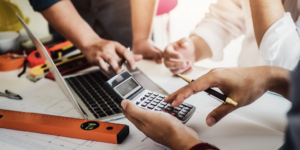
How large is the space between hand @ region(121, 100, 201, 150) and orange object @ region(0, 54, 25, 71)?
2.17ft

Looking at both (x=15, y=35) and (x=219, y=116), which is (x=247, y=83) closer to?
(x=219, y=116)

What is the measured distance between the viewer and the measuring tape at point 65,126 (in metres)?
0.50

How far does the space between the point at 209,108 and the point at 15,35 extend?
0.95m

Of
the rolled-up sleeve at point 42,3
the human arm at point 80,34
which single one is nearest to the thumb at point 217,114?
the human arm at point 80,34

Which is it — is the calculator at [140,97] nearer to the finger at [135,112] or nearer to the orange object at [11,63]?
the finger at [135,112]

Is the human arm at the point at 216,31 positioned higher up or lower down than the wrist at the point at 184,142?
higher up

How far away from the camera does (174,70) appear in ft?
2.67

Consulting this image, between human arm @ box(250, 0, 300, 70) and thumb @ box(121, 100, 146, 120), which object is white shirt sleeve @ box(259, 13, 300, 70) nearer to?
human arm @ box(250, 0, 300, 70)

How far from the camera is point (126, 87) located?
1.98 ft

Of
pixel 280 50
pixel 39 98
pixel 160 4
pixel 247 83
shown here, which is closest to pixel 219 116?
pixel 247 83

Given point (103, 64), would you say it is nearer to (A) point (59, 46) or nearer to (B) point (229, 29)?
(A) point (59, 46)

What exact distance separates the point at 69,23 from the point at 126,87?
497 millimetres

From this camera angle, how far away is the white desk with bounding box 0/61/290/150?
52 centimetres

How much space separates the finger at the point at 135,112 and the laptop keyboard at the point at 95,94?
0.11m
